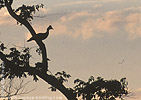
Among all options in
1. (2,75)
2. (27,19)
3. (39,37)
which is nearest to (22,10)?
(27,19)

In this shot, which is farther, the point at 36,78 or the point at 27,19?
the point at 27,19

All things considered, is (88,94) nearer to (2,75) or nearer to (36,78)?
(36,78)

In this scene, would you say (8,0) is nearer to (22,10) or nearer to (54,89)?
(22,10)

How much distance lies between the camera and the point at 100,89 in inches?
597

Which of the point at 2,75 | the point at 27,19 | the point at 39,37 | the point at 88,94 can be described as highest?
the point at 27,19

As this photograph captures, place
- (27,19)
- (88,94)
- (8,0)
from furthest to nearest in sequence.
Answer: (27,19), (8,0), (88,94)

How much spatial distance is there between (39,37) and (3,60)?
1.79 metres

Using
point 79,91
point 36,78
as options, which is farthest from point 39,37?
point 79,91

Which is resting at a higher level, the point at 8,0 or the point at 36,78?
the point at 8,0

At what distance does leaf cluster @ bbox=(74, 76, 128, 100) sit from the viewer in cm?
1496

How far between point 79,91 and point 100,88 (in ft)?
2.89

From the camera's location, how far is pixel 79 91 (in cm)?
1505

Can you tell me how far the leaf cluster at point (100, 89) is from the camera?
14961 mm

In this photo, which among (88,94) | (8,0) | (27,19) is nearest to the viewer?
(88,94)
